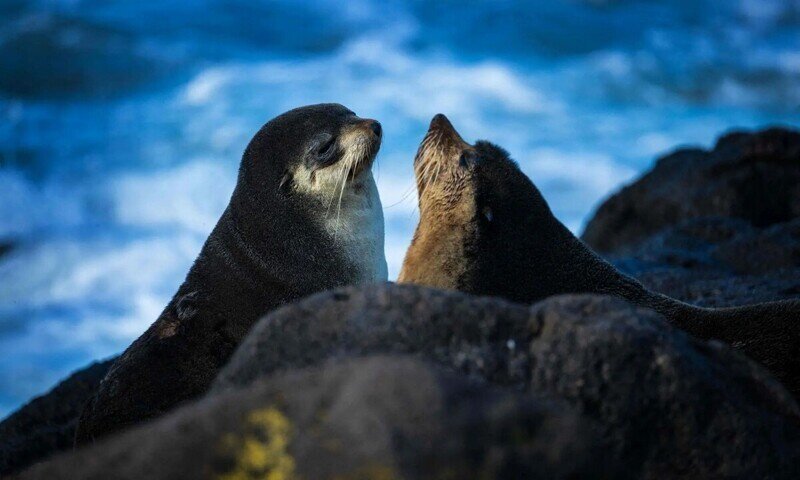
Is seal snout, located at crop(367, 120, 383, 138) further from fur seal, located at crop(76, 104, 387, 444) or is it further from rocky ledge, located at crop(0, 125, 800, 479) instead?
rocky ledge, located at crop(0, 125, 800, 479)

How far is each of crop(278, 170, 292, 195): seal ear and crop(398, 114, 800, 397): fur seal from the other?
117cm

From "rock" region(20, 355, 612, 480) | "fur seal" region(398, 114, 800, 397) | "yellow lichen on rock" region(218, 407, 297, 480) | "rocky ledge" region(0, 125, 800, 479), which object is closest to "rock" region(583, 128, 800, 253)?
"fur seal" region(398, 114, 800, 397)

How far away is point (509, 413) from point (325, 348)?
0.85 m

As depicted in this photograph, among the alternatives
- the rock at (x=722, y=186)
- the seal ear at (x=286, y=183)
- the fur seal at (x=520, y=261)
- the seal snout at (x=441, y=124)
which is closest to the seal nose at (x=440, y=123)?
the seal snout at (x=441, y=124)

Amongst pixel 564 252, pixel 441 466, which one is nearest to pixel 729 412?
pixel 441 466

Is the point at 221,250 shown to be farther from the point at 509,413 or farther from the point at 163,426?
the point at 509,413

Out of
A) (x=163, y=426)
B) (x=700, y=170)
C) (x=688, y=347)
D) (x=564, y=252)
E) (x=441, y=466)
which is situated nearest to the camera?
(x=441, y=466)

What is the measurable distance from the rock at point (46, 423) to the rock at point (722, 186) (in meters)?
8.00

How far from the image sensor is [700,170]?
13.2m

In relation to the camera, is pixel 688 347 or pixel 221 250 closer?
pixel 688 347

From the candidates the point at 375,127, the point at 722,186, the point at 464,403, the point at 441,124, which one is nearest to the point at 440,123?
the point at 441,124

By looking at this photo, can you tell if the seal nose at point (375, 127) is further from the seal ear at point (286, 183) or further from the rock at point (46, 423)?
the rock at point (46, 423)

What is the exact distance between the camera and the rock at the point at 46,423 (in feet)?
24.3

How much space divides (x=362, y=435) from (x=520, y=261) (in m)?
3.54
